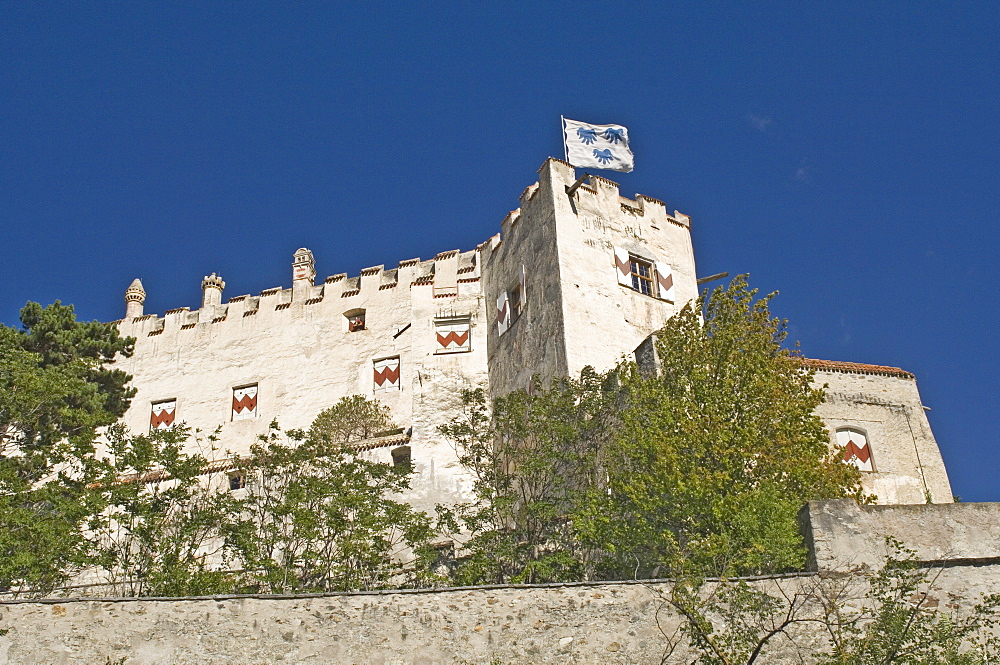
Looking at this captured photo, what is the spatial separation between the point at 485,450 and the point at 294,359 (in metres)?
13.8

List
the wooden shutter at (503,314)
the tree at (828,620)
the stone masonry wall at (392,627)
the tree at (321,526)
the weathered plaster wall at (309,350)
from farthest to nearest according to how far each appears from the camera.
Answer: the weathered plaster wall at (309,350) → the wooden shutter at (503,314) → the tree at (321,526) → the stone masonry wall at (392,627) → the tree at (828,620)

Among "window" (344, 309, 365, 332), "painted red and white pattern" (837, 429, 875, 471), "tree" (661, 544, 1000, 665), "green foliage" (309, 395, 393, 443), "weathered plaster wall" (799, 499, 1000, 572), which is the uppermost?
"window" (344, 309, 365, 332)

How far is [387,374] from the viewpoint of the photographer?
3111 cm

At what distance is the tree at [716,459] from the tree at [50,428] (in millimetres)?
9577

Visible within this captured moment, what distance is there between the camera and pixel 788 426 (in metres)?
17.8

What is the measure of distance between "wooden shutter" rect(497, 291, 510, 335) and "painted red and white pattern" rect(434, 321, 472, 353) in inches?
53.1

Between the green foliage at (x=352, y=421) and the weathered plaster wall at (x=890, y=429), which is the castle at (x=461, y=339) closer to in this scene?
the weathered plaster wall at (x=890, y=429)

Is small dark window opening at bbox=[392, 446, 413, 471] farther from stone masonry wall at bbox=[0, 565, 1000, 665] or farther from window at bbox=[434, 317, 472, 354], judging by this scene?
stone masonry wall at bbox=[0, 565, 1000, 665]

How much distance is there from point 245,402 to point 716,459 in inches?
763

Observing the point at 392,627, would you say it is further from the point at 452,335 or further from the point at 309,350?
the point at 309,350

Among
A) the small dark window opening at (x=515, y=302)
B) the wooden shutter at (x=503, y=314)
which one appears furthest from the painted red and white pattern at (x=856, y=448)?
the wooden shutter at (x=503, y=314)

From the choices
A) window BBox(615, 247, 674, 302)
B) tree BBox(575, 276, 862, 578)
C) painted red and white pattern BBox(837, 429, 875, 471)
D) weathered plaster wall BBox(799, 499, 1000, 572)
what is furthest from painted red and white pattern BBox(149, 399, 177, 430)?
weathered plaster wall BBox(799, 499, 1000, 572)

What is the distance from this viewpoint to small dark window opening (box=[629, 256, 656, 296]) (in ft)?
91.4

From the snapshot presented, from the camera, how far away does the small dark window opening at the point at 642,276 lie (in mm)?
27859
